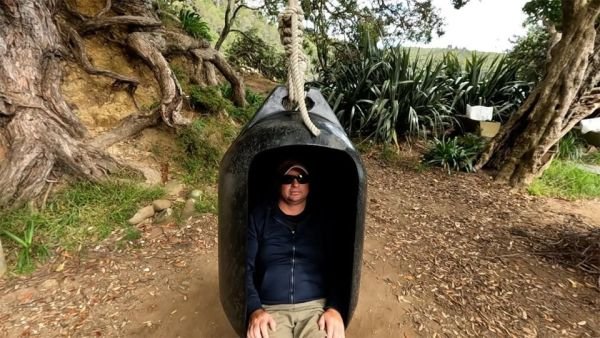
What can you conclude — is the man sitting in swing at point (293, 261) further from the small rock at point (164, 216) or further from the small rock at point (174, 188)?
the small rock at point (174, 188)

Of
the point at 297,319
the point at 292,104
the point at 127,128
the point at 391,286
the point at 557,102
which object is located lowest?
the point at 391,286

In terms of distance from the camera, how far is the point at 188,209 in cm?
334

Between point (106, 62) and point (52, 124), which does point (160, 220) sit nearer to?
point (52, 124)

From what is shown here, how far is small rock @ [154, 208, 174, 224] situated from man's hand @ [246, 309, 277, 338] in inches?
76.5

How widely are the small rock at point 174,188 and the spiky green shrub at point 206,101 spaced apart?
4.31 feet

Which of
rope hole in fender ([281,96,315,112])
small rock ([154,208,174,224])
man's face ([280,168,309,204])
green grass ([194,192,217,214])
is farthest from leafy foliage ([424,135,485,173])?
rope hole in fender ([281,96,315,112])

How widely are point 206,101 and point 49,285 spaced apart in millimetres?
2741

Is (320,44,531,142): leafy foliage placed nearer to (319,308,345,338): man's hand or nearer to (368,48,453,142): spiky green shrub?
(368,48,453,142): spiky green shrub

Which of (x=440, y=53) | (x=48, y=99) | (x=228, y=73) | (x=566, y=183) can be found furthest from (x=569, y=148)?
(x=48, y=99)

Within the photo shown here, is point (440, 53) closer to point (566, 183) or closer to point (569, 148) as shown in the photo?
point (569, 148)

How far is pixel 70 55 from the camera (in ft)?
12.6

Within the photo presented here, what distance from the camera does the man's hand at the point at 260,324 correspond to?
149 centimetres

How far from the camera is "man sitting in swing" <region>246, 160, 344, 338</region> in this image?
1607 mm

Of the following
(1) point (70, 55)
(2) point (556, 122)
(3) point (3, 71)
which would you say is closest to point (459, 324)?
(2) point (556, 122)
